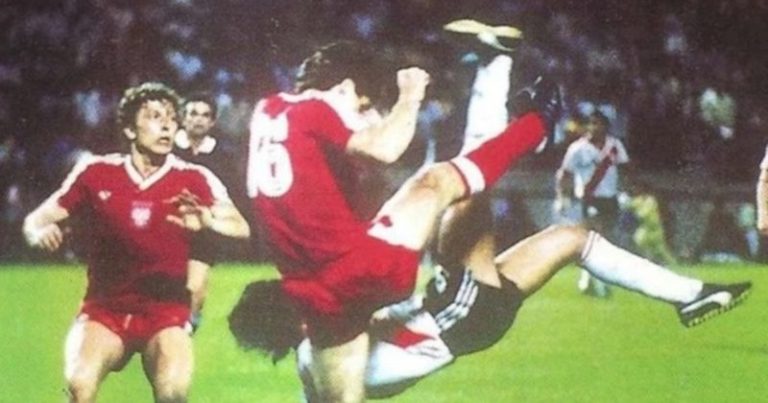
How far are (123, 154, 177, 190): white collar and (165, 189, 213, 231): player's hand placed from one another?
0.21 ft

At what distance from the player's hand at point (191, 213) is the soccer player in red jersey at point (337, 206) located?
0.12 metres

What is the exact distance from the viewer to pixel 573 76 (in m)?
3.08

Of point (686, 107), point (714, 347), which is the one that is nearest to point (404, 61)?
point (686, 107)

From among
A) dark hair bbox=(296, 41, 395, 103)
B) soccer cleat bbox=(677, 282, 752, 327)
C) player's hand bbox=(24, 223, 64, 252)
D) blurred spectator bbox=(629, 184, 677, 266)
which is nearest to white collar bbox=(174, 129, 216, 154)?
dark hair bbox=(296, 41, 395, 103)

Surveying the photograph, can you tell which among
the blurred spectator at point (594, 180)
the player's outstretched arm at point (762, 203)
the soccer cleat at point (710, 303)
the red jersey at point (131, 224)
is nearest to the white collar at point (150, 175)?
the red jersey at point (131, 224)

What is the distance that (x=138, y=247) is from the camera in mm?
2996

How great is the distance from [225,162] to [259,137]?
0.31ft

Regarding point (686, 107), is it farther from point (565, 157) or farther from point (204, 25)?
point (204, 25)

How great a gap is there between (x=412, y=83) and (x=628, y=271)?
648mm

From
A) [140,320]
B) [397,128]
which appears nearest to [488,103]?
[397,128]

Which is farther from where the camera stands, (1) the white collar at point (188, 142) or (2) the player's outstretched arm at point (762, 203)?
(2) the player's outstretched arm at point (762, 203)

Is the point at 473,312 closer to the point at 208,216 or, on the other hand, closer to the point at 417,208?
the point at 417,208

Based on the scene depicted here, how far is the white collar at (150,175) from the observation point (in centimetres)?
300

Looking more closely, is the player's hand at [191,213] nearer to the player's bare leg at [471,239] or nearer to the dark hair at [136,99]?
the dark hair at [136,99]
